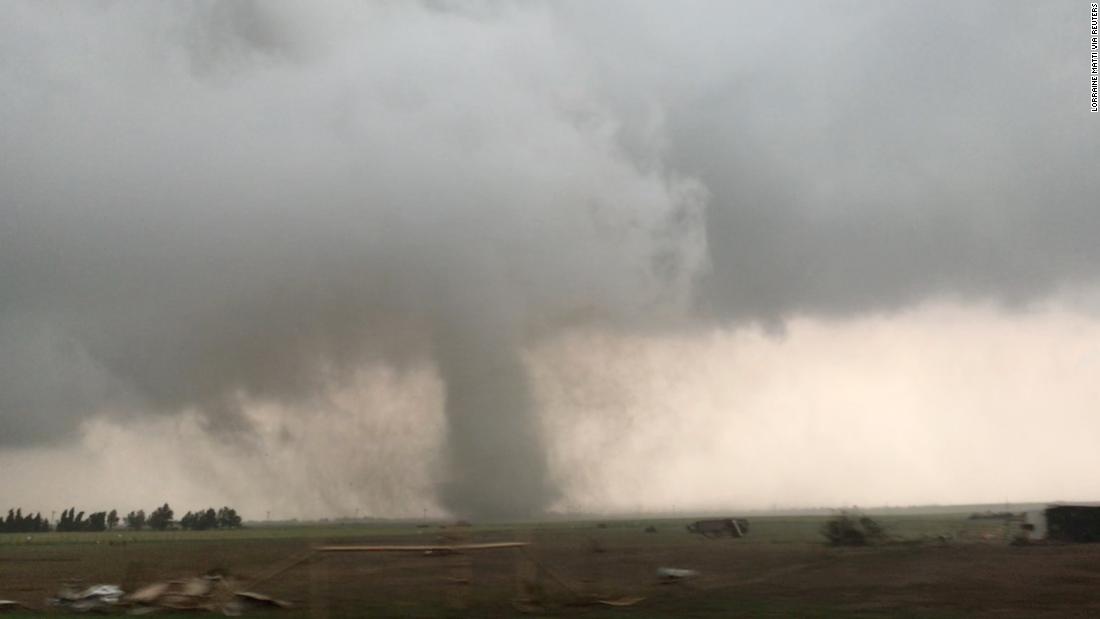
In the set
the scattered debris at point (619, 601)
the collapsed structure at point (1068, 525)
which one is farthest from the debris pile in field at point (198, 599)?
the collapsed structure at point (1068, 525)

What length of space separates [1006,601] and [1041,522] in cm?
3553

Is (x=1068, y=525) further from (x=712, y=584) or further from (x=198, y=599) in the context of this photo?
(x=198, y=599)

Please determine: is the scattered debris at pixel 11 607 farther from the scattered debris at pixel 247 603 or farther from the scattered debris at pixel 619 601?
the scattered debris at pixel 619 601

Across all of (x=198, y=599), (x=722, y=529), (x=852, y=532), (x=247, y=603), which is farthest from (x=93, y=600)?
(x=722, y=529)

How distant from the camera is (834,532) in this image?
6191 cm

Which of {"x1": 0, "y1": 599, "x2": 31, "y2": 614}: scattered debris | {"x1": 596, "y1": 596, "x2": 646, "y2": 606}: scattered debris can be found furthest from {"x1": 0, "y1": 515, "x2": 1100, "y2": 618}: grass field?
{"x1": 0, "y1": 599, "x2": 31, "y2": 614}: scattered debris

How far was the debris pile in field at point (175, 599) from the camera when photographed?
1158 inches

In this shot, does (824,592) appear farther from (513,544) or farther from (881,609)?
(513,544)

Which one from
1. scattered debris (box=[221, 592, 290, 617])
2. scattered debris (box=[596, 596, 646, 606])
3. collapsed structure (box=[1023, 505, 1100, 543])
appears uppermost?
collapsed structure (box=[1023, 505, 1100, 543])

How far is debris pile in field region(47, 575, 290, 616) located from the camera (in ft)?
96.5

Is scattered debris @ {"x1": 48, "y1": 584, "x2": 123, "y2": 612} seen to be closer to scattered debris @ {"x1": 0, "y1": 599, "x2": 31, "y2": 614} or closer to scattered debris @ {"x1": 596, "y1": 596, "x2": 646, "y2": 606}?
scattered debris @ {"x1": 0, "y1": 599, "x2": 31, "y2": 614}

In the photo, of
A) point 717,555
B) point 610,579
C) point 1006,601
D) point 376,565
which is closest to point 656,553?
point 717,555

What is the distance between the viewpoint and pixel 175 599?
3019cm

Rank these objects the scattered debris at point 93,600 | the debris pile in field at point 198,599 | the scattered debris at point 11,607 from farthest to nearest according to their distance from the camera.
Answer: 1. the scattered debris at point 11,607
2. the scattered debris at point 93,600
3. the debris pile in field at point 198,599
